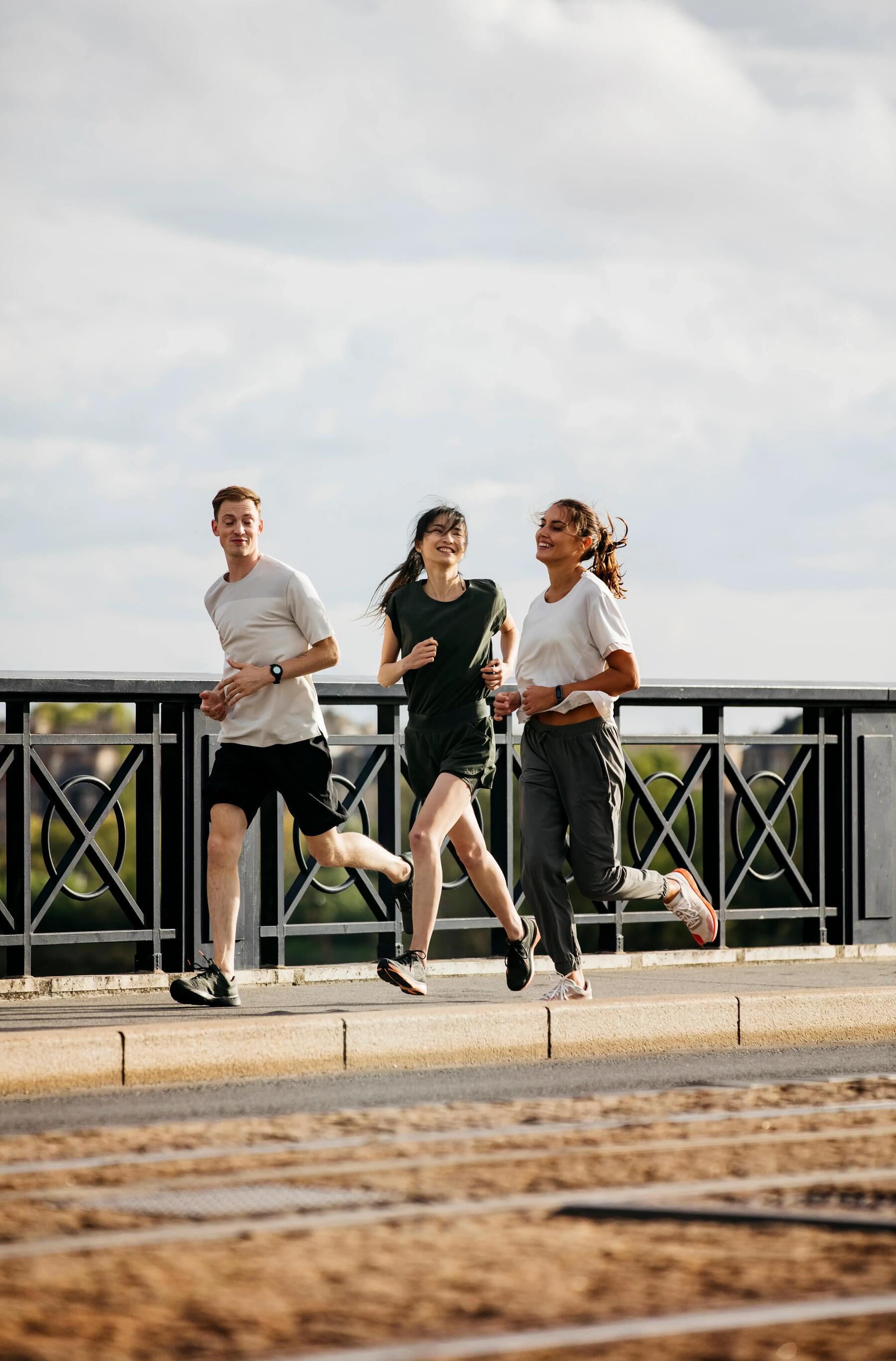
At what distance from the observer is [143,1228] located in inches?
152

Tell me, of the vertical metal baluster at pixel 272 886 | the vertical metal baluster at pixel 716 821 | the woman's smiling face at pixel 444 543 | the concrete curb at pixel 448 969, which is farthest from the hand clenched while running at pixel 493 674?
the vertical metal baluster at pixel 716 821

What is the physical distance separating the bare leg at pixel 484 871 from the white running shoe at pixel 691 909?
69 centimetres

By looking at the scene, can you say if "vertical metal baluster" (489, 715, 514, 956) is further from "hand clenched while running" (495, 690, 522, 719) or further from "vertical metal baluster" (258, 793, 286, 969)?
"hand clenched while running" (495, 690, 522, 719)

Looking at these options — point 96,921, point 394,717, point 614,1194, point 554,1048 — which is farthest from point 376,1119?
point 96,921

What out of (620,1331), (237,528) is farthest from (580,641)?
(620,1331)

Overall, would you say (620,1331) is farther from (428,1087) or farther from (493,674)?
(493,674)

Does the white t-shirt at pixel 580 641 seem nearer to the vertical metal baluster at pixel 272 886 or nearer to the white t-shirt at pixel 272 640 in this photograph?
the white t-shirt at pixel 272 640

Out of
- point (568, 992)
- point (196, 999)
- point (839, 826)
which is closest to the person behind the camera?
point (196, 999)

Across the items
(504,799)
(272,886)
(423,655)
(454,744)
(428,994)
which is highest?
(423,655)

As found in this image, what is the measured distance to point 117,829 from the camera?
848 centimetres

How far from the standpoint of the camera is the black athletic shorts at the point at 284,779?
7273mm

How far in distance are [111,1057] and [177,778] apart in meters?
2.44

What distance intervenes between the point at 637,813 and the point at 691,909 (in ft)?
6.24

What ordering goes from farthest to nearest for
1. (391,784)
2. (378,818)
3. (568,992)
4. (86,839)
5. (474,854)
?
(378,818) < (391,784) < (86,839) < (474,854) < (568,992)
